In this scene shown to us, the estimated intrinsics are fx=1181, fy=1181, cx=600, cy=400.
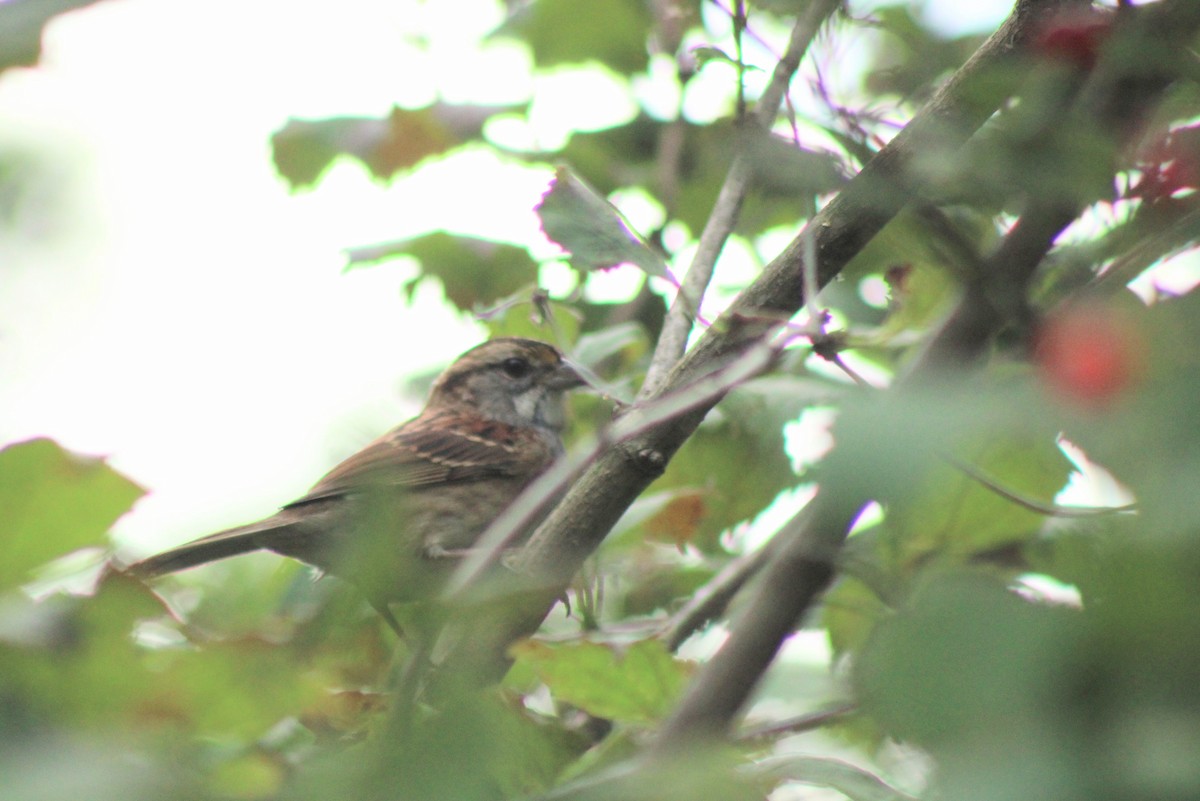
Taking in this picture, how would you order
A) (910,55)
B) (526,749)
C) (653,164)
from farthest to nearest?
(653,164)
(910,55)
(526,749)

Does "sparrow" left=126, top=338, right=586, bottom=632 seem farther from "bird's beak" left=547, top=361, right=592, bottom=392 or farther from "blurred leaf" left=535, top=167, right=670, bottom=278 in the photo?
"blurred leaf" left=535, top=167, right=670, bottom=278

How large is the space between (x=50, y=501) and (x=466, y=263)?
2667 millimetres

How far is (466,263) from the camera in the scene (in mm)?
3623

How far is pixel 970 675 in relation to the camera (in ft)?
2.17

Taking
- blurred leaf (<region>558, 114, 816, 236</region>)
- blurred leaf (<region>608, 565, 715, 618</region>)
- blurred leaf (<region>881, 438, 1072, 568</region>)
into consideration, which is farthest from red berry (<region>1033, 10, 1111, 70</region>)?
blurred leaf (<region>558, 114, 816, 236</region>)

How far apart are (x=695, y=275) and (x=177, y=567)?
1.84 metres

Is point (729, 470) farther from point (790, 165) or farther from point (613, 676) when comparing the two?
point (790, 165)

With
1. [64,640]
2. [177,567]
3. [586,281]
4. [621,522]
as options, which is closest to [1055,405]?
[64,640]

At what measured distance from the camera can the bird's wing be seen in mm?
4363

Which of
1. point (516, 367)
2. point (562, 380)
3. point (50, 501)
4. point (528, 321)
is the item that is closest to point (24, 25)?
point (50, 501)

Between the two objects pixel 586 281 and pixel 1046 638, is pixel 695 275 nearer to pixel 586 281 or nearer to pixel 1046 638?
pixel 586 281

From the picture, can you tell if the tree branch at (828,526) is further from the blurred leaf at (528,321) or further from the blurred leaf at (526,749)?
the blurred leaf at (528,321)

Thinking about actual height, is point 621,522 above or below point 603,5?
below

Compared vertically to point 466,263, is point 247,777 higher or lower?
lower
